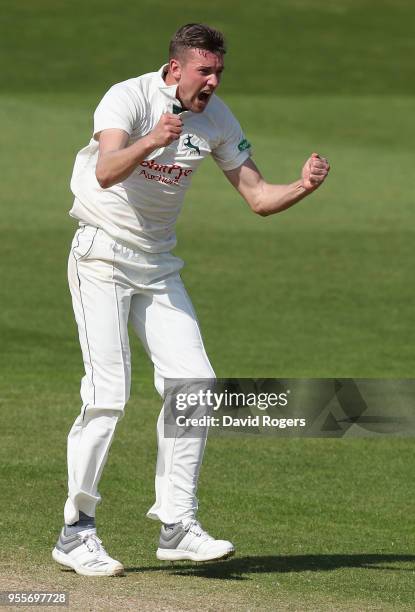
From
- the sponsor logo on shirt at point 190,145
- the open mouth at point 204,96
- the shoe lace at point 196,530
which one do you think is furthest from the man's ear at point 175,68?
the shoe lace at point 196,530

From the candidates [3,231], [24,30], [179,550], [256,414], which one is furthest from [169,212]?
[24,30]

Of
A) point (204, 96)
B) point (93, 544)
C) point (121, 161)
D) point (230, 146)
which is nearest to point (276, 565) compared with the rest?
point (93, 544)

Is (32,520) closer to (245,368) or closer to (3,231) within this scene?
(245,368)

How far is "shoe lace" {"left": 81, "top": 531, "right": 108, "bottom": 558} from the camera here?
23.7ft

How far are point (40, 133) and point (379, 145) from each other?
7899 mm

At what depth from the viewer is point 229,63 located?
45.7m

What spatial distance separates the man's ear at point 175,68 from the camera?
7.29 metres

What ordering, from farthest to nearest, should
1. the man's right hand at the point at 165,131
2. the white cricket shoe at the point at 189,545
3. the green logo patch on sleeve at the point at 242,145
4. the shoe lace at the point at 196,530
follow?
the green logo patch on sleeve at the point at 242,145 < the shoe lace at the point at 196,530 < the white cricket shoe at the point at 189,545 < the man's right hand at the point at 165,131

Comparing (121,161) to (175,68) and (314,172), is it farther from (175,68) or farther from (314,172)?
(314,172)

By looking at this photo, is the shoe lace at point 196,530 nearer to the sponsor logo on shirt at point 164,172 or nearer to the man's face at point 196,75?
the sponsor logo on shirt at point 164,172

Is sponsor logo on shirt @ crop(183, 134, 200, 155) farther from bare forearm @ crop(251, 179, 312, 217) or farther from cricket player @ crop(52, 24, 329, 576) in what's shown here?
bare forearm @ crop(251, 179, 312, 217)

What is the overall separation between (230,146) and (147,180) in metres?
0.60

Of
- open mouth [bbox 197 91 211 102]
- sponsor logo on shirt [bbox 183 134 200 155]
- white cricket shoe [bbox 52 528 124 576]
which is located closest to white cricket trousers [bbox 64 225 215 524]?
white cricket shoe [bbox 52 528 124 576]

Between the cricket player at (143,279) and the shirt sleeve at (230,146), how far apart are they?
0.5 inches
